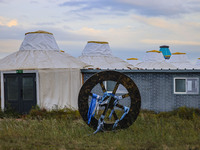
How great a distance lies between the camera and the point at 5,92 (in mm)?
14945

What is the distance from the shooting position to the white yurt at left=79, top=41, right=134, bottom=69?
19.9 meters

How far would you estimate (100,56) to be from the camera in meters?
20.6

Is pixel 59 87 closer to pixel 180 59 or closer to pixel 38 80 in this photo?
pixel 38 80

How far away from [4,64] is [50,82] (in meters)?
2.48

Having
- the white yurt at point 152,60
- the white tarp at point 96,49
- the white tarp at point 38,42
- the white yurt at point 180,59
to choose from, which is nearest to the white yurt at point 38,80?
the white tarp at point 38,42

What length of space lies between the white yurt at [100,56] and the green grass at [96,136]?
9.42 m

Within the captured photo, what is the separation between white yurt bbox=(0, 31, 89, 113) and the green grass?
3.99 meters

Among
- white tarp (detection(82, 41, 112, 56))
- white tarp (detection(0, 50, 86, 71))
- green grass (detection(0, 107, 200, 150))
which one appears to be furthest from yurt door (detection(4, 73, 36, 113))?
white tarp (detection(82, 41, 112, 56))

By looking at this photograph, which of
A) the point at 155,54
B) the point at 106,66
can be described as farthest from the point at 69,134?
the point at 155,54

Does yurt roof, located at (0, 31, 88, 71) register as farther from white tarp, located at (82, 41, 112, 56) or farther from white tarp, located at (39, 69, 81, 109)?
white tarp, located at (82, 41, 112, 56)

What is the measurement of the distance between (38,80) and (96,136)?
642 cm

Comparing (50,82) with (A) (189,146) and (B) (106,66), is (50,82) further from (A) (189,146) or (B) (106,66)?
(A) (189,146)

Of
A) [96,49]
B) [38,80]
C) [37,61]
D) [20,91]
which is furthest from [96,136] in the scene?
[96,49]

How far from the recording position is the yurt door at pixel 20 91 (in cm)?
1463
